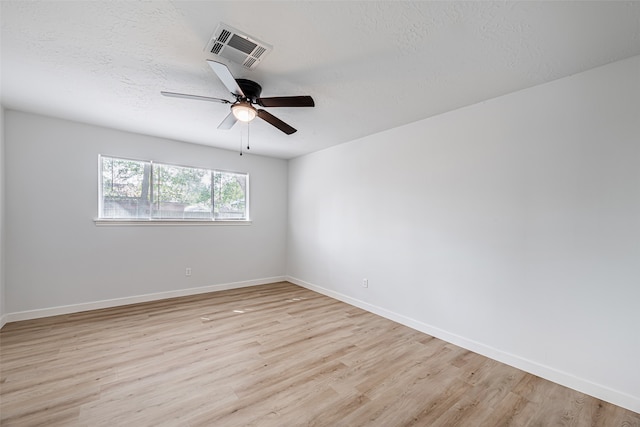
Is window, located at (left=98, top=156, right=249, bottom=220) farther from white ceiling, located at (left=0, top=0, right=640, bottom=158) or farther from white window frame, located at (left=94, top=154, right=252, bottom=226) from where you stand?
white ceiling, located at (left=0, top=0, right=640, bottom=158)

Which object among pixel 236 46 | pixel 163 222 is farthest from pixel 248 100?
pixel 163 222

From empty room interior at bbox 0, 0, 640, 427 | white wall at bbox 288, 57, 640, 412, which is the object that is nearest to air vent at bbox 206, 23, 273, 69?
empty room interior at bbox 0, 0, 640, 427

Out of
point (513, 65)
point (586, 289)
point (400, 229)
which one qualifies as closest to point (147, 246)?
point (400, 229)

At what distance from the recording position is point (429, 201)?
302cm

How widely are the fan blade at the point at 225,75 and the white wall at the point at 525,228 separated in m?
2.13

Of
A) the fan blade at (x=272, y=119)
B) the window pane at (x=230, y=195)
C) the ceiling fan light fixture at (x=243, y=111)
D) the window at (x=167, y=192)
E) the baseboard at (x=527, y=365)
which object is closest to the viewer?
the baseboard at (x=527, y=365)

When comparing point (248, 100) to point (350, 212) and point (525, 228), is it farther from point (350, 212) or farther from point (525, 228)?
point (525, 228)

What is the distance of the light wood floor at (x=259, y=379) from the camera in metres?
1.71

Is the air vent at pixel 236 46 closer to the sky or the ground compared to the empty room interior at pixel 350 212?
closer to the sky

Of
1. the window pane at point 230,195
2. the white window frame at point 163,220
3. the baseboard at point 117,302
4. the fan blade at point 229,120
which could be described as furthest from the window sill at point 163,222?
the fan blade at point 229,120

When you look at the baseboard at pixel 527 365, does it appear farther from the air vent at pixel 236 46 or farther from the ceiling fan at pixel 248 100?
the air vent at pixel 236 46

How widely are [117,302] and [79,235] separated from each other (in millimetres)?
1022

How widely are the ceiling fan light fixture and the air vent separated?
31 centimetres

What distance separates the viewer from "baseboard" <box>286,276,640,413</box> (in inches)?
73.7
